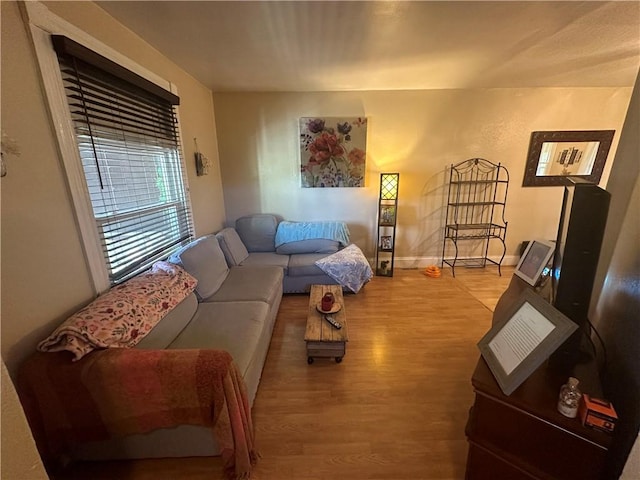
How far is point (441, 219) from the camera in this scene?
380 cm

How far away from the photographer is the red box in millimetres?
848

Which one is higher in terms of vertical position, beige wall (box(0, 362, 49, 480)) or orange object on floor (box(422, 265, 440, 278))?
beige wall (box(0, 362, 49, 480))

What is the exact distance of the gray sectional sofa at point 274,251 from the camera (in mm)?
2982

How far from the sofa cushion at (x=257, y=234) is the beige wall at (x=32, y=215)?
199cm

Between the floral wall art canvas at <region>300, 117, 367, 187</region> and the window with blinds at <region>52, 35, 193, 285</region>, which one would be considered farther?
the floral wall art canvas at <region>300, 117, 367, 187</region>

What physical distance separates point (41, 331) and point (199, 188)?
195 cm

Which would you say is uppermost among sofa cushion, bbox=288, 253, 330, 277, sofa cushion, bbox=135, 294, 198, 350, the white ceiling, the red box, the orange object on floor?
the white ceiling

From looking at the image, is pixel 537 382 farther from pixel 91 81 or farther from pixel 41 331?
pixel 91 81

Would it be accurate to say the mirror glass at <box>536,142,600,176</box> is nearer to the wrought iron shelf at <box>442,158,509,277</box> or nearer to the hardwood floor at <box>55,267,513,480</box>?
the wrought iron shelf at <box>442,158,509,277</box>

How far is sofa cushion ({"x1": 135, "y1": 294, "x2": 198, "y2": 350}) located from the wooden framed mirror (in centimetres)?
431

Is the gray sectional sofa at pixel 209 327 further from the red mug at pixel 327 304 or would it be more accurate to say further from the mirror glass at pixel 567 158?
the mirror glass at pixel 567 158

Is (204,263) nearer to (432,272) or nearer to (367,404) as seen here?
(367,404)

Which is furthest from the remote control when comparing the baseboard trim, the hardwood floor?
the baseboard trim

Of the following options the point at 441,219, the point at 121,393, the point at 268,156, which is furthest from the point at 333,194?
the point at 121,393
